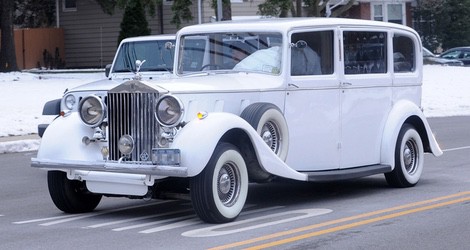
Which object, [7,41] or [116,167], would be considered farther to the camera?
[7,41]

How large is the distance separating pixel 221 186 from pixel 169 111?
0.90 m

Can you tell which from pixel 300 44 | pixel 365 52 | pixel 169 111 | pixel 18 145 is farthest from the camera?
pixel 18 145

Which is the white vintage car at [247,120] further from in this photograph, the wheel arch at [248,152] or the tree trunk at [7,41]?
the tree trunk at [7,41]

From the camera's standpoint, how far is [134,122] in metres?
9.19

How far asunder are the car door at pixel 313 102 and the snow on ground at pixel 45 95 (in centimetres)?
894

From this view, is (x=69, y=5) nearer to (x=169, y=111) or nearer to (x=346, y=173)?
(x=346, y=173)

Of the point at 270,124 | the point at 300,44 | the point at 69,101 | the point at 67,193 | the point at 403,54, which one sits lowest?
the point at 67,193

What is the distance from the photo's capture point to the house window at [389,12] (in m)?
47.3

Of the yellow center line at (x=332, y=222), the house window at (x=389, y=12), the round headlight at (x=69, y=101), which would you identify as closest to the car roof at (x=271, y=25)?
the yellow center line at (x=332, y=222)

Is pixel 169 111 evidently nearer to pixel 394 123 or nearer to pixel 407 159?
pixel 394 123

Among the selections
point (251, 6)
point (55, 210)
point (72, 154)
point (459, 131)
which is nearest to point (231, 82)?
point (72, 154)

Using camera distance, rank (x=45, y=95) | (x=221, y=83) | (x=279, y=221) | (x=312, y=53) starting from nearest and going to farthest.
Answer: (x=279, y=221) < (x=221, y=83) < (x=312, y=53) < (x=45, y=95)

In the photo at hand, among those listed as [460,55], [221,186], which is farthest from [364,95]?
[460,55]

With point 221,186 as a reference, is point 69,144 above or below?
above
